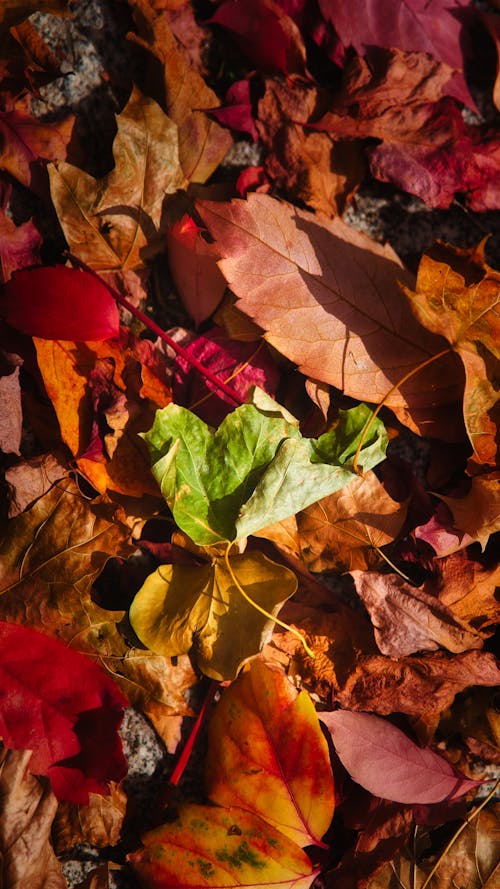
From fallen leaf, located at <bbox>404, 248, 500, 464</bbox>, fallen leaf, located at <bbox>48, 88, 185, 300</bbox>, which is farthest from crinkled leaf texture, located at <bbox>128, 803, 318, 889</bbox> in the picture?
fallen leaf, located at <bbox>48, 88, 185, 300</bbox>

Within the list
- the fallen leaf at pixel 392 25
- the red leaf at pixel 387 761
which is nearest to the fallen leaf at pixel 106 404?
the red leaf at pixel 387 761

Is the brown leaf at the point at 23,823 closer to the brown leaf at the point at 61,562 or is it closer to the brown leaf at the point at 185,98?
the brown leaf at the point at 61,562

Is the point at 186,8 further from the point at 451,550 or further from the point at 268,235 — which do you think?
the point at 451,550

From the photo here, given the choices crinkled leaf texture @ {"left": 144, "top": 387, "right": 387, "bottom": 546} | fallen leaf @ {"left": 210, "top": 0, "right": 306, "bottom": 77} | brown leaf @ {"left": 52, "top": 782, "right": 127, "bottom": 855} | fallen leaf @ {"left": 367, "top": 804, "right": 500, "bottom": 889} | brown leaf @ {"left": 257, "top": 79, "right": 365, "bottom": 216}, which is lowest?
fallen leaf @ {"left": 367, "top": 804, "right": 500, "bottom": 889}

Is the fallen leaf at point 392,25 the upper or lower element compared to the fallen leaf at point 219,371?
upper

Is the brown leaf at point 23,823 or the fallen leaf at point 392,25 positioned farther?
the fallen leaf at point 392,25

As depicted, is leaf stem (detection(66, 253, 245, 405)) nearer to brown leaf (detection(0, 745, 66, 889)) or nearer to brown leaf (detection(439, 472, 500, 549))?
brown leaf (detection(439, 472, 500, 549))

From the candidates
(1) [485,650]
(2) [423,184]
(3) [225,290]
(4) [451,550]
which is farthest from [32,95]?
(1) [485,650]
